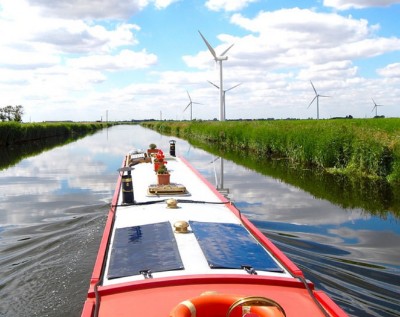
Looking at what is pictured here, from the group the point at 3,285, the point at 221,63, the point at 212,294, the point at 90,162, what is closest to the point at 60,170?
the point at 90,162

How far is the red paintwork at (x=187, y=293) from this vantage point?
381 cm

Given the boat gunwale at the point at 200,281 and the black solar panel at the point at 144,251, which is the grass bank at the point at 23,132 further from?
the boat gunwale at the point at 200,281

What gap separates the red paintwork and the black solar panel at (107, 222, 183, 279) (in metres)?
0.34

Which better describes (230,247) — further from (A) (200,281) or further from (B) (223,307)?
(B) (223,307)

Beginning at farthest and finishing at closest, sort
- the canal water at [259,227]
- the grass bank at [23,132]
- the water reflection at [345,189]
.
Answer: the grass bank at [23,132]
the water reflection at [345,189]
the canal water at [259,227]

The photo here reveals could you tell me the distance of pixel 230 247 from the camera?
17.3 feet

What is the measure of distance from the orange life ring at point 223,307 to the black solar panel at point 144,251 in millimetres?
1149

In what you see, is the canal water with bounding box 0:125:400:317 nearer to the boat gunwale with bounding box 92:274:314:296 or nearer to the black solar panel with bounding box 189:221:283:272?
the black solar panel with bounding box 189:221:283:272

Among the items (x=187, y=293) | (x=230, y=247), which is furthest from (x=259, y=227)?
(x=187, y=293)

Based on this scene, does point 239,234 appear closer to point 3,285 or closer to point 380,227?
point 3,285

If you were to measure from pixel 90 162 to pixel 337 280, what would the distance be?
21.6 meters

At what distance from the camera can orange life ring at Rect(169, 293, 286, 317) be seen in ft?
10.5

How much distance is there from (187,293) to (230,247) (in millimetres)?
1345

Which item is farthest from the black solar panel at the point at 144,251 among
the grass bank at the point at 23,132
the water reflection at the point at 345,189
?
the grass bank at the point at 23,132
